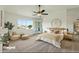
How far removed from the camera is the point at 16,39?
2.85m

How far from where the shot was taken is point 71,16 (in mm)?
2842

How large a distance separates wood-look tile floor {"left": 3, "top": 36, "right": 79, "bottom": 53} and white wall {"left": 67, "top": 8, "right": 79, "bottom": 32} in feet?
1.24

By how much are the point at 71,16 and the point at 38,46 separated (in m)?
1.07

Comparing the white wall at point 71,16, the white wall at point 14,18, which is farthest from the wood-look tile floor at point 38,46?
the white wall at point 71,16

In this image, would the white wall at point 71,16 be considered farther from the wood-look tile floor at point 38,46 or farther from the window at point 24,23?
the window at point 24,23

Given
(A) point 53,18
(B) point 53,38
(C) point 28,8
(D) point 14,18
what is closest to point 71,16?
(A) point 53,18

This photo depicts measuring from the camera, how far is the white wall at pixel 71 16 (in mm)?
2802

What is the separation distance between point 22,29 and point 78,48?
1425 millimetres

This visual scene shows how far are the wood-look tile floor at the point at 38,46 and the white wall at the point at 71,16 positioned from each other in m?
0.38

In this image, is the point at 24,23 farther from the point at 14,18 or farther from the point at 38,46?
the point at 38,46
